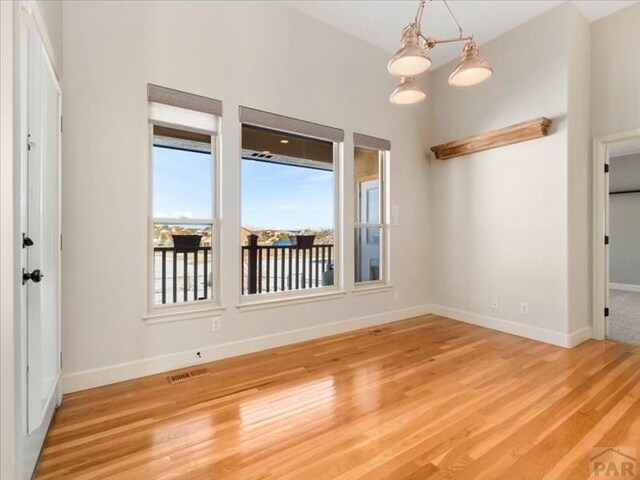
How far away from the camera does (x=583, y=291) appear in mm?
3699

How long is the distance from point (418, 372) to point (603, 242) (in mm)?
2676

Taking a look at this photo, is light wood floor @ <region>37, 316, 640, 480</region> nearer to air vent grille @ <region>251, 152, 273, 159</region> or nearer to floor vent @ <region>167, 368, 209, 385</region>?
floor vent @ <region>167, 368, 209, 385</region>

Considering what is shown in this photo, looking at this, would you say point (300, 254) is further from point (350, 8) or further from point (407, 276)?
point (350, 8)

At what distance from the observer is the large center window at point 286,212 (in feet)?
11.7

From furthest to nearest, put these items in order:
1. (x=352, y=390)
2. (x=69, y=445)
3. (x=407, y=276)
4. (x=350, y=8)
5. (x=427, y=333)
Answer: (x=407, y=276), (x=427, y=333), (x=350, y=8), (x=352, y=390), (x=69, y=445)

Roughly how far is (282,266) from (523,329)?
9.29 ft

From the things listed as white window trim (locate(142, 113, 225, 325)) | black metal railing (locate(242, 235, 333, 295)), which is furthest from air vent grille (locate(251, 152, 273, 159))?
black metal railing (locate(242, 235, 333, 295))

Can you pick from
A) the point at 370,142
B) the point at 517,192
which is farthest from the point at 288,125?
the point at 517,192

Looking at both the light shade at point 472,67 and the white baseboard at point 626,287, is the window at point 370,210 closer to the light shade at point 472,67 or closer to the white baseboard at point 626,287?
the light shade at point 472,67

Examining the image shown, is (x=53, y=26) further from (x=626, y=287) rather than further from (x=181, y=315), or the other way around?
(x=626, y=287)

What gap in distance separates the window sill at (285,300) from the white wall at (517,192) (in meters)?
1.81

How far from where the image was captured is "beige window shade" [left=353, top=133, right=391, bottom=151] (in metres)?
4.09

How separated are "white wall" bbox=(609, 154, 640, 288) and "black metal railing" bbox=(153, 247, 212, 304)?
7.55 m

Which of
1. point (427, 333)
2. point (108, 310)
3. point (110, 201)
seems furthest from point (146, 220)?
point (427, 333)
